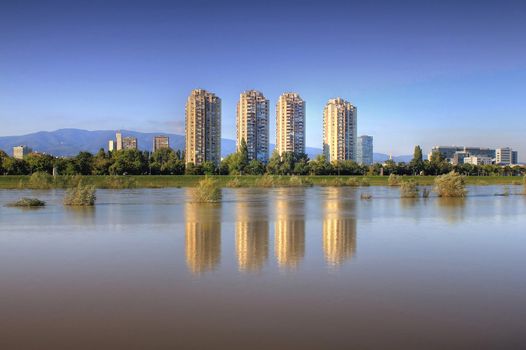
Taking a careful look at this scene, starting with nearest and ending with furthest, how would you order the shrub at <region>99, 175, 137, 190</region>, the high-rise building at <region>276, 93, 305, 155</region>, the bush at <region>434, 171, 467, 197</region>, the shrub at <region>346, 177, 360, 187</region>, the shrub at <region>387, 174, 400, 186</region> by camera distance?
the bush at <region>434, 171, 467, 197</region>
the shrub at <region>99, 175, 137, 190</region>
the shrub at <region>387, 174, 400, 186</region>
the shrub at <region>346, 177, 360, 187</region>
the high-rise building at <region>276, 93, 305, 155</region>

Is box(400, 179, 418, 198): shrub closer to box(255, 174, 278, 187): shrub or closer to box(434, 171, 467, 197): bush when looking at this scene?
box(434, 171, 467, 197): bush

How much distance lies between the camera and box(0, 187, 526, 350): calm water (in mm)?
7953

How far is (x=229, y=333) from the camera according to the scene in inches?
318

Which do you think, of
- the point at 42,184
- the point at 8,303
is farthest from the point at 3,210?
the point at 42,184

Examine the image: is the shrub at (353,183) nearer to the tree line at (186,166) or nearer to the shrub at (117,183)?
the tree line at (186,166)

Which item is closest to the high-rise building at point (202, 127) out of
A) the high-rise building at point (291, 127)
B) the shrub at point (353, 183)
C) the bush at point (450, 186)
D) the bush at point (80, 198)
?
the high-rise building at point (291, 127)

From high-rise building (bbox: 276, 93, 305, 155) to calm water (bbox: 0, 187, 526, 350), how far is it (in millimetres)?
173908

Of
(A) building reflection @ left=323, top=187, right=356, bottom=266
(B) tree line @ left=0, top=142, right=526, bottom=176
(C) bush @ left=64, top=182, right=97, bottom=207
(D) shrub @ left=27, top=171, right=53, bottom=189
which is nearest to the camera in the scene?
(A) building reflection @ left=323, top=187, right=356, bottom=266

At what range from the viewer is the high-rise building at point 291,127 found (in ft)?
636

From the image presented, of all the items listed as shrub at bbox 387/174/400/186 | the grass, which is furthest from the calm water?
shrub at bbox 387/174/400/186

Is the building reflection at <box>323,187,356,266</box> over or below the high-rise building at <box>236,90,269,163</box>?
below

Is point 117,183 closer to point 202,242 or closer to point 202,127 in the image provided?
point 202,242

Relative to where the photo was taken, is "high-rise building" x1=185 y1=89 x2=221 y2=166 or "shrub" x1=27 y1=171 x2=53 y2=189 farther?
"high-rise building" x1=185 y1=89 x2=221 y2=166

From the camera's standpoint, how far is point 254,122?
625 ft
